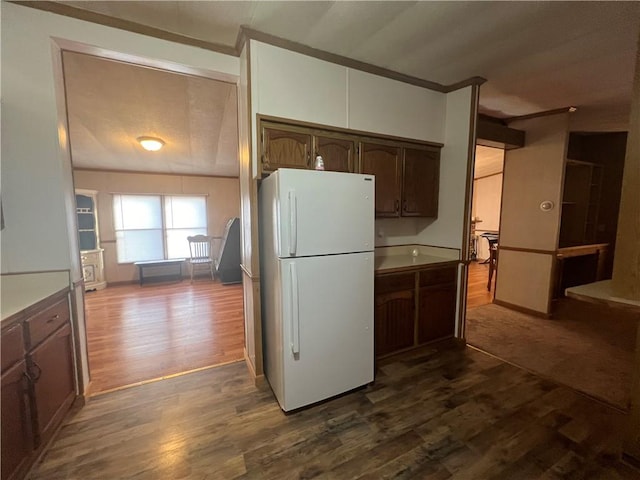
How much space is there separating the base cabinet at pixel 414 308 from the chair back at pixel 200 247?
16.6 feet

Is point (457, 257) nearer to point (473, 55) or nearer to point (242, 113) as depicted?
point (473, 55)

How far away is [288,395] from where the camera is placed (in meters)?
1.85

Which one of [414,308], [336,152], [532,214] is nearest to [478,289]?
[532,214]

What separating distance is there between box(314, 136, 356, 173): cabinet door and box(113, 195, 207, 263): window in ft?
17.2

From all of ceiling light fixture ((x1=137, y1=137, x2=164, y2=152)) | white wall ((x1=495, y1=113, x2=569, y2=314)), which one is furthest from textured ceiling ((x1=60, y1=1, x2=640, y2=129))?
ceiling light fixture ((x1=137, y1=137, x2=164, y2=152))

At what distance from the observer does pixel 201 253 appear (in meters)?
A: 6.43

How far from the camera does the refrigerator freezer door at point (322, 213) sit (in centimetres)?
174

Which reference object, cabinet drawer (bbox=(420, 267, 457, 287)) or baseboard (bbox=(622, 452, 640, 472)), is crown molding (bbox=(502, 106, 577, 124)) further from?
baseboard (bbox=(622, 452, 640, 472))

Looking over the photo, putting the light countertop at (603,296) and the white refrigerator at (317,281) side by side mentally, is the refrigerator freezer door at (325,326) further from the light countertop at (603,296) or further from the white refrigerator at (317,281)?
the light countertop at (603,296)

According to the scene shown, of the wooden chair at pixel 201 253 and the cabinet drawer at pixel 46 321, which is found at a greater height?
the cabinet drawer at pixel 46 321

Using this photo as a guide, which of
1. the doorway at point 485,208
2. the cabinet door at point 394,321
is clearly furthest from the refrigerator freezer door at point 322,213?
the doorway at point 485,208

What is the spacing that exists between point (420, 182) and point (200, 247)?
17.6 feet

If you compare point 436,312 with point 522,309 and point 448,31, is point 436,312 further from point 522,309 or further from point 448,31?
point 448,31

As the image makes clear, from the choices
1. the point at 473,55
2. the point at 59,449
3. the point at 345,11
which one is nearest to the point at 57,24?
the point at 345,11
